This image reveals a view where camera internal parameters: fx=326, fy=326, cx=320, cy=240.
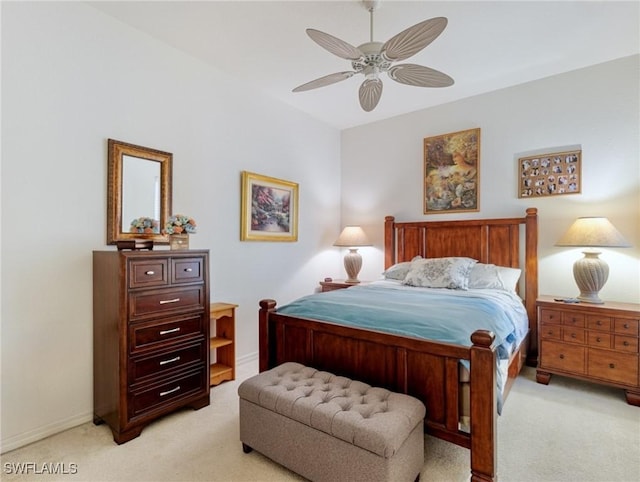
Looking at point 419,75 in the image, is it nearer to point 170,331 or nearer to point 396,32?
point 396,32

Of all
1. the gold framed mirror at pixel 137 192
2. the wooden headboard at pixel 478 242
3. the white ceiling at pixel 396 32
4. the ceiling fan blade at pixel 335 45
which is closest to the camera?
the ceiling fan blade at pixel 335 45

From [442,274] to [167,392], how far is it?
2569 mm

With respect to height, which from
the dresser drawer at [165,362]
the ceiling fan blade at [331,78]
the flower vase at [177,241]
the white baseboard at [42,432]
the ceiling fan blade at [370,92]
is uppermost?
the ceiling fan blade at [331,78]

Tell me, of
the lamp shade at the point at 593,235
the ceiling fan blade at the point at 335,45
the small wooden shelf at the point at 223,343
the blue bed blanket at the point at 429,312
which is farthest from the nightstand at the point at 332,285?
the ceiling fan blade at the point at 335,45

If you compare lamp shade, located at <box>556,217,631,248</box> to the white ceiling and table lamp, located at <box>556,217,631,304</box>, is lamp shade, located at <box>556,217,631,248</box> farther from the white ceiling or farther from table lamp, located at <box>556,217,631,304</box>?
the white ceiling

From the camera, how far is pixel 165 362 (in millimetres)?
2277

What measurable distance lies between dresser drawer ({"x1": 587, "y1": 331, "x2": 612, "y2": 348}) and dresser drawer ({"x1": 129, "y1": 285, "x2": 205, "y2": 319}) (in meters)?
3.17

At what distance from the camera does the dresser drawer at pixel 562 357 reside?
108 inches

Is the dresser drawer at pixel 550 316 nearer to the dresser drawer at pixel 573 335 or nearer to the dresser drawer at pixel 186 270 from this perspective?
the dresser drawer at pixel 573 335

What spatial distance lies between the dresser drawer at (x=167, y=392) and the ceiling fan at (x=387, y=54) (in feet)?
7.50

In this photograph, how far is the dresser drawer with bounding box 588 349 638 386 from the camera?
252 centimetres

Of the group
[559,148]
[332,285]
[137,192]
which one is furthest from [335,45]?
[332,285]

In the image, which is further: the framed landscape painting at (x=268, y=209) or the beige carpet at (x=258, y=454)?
the framed landscape painting at (x=268, y=209)

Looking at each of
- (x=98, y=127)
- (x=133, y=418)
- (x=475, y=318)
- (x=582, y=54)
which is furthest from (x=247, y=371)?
(x=582, y=54)
